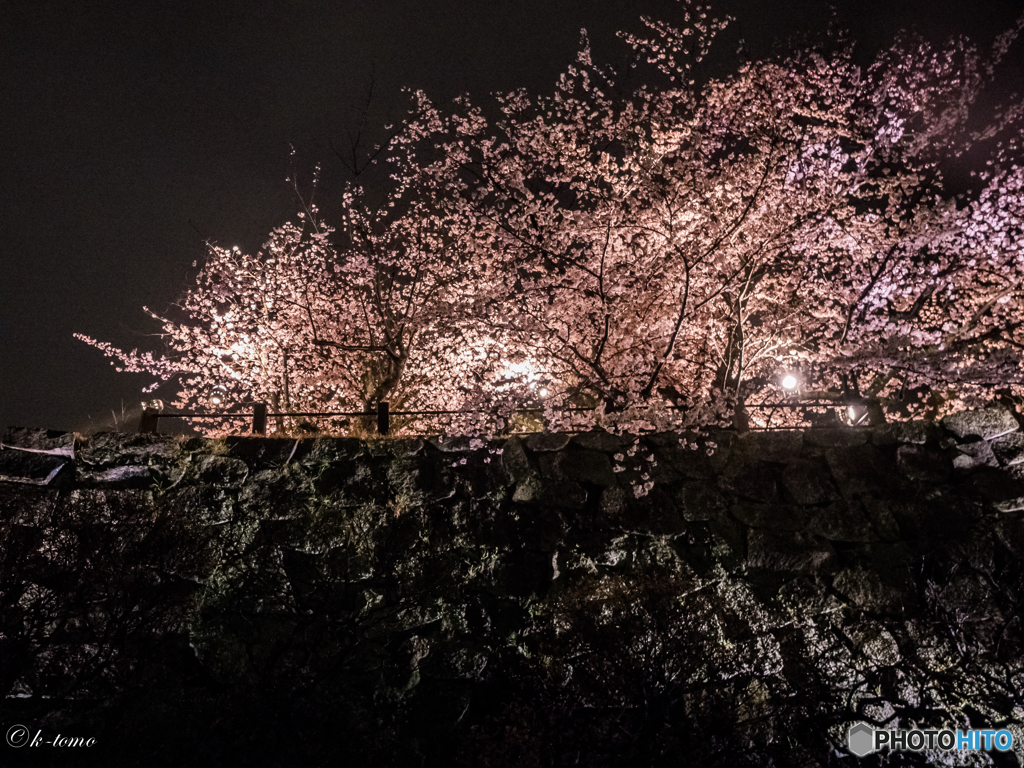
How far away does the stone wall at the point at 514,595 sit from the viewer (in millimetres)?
7020

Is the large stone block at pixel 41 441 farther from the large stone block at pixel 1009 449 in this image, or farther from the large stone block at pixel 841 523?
the large stone block at pixel 1009 449

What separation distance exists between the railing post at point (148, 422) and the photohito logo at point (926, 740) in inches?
426

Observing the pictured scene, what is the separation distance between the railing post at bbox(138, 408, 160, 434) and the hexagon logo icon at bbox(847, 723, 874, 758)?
10761mm

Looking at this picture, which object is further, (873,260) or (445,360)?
(445,360)

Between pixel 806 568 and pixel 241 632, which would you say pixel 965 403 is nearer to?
pixel 806 568

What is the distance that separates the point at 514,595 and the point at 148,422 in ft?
20.7

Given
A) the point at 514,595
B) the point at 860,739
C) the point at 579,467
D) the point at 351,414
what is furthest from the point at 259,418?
the point at 860,739

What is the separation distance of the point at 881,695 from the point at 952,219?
8.34 meters

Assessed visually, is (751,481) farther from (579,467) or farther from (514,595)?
(514,595)

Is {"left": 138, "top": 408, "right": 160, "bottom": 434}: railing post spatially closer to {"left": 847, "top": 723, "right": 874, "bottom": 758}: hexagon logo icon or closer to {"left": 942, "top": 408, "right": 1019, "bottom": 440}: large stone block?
{"left": 847, "top": 723, "right": 874, "bottom": 758}: hexagon logo icon

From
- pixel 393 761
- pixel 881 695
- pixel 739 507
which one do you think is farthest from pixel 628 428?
pixel 393 761

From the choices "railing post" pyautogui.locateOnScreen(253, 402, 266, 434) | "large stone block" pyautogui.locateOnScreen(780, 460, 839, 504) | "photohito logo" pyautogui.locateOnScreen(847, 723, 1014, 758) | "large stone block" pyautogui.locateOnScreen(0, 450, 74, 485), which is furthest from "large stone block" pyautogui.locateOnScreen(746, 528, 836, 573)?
"large stone block" pyautogui.locateOnScreen(0, 450, 74, 485)

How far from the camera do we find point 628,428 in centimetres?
905

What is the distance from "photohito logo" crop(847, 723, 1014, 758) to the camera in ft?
24.1
